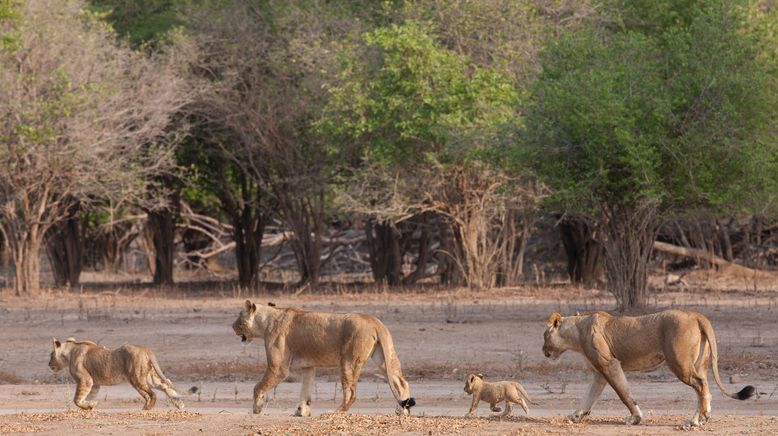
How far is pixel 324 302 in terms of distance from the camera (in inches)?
1084

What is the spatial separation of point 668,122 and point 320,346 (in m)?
11.4

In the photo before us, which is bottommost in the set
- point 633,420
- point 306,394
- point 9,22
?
point 633,420

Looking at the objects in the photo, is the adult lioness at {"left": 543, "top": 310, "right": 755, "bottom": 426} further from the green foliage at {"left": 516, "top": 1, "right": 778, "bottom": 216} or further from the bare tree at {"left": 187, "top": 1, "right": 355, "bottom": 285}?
the bare tree at {"left": 187, "top": 1, "right": 355, "bottom": 285}

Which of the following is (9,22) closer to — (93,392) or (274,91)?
(274,91)

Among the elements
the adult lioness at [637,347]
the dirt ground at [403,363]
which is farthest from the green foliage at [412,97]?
the adult lioness at [637,347]

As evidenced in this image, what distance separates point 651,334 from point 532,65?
1812 cm

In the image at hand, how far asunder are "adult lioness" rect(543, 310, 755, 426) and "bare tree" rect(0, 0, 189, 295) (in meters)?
19.1

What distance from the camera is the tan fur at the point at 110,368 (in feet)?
40.9

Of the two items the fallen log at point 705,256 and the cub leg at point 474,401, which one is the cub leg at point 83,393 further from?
the fallen log at point 705,256

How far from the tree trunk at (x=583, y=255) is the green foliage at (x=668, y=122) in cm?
1007

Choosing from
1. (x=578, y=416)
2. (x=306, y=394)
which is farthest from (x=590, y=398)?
(x=306, y=394)

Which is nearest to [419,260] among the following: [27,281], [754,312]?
[27,281]

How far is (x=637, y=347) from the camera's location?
36.9 ft

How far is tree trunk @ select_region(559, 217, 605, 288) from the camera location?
108 ft
